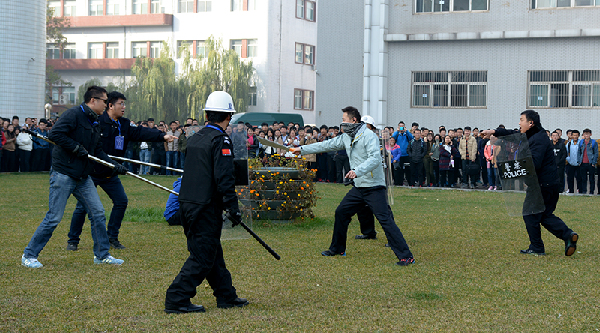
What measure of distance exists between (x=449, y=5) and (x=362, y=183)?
1874 cm

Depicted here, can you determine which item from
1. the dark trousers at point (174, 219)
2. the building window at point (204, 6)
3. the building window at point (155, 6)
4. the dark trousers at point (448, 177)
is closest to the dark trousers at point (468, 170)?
the dark trousers at point (448, 177)

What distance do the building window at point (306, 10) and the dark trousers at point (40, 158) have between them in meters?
30.9

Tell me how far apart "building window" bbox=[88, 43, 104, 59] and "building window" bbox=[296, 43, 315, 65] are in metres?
18.6

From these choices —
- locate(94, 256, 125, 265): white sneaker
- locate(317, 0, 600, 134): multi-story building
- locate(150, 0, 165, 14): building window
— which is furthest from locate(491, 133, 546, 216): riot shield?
locate(150, 0, 165, 14): building window

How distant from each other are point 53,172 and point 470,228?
23.2 feet

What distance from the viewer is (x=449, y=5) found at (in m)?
25.2

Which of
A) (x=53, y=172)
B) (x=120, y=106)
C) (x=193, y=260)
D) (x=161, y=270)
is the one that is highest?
(x=120, y=106)

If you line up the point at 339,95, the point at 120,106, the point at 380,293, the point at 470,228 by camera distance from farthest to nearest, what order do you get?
the point at 339,95 < the point at 470,228 < the point at 120,106 < the point at 380,293

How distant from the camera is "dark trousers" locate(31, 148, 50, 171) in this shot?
24609 millimetres

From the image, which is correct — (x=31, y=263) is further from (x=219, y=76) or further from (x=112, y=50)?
(x=112, y=50)

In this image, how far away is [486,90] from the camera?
2486 centimetres

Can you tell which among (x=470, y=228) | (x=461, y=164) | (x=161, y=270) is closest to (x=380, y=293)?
(x=161, y=270)

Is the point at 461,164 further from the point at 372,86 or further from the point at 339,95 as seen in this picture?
the point at 339,95

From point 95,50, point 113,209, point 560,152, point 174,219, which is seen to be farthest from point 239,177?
point 95,50
